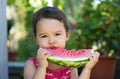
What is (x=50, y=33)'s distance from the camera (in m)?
2.62

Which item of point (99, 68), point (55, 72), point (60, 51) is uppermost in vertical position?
point (60, 51)

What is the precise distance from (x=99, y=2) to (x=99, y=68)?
1.05 m

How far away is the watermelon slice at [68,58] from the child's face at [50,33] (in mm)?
55

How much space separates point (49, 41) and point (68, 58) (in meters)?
0.19

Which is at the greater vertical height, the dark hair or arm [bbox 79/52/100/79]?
the dark hair

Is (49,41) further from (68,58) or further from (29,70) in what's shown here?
(29,70)

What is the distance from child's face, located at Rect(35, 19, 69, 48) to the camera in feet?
8.61

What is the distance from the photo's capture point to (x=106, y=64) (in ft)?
15.7

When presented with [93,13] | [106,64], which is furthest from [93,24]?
[106,64]

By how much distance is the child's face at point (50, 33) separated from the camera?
262 centimetres

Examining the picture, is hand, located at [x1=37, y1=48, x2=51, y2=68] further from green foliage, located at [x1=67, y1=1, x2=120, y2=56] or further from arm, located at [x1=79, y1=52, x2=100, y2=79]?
green foliage, located at [x1=67, y1=1, x2=120, y2=56]

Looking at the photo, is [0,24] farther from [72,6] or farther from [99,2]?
[72,6]

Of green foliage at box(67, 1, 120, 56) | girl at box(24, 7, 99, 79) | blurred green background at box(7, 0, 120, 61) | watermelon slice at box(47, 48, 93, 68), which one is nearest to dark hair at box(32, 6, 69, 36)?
girl at box(24, 7, 99, 79)

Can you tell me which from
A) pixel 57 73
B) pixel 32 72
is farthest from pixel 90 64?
pixel 32 72
